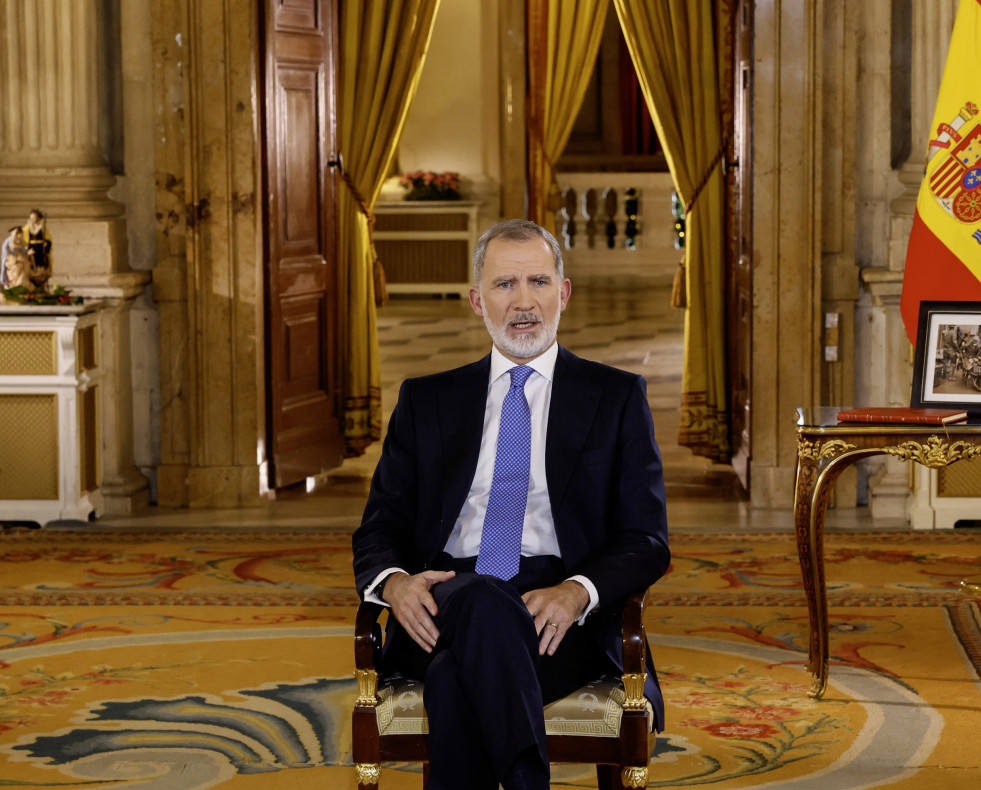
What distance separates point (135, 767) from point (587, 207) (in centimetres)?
1498

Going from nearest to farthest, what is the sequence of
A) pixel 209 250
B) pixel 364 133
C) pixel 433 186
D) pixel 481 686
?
pixel 481 686 → pixel 209 250 → pixel 364 133 → pixel 433 186

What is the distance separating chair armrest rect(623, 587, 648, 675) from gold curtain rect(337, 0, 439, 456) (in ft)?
16.4

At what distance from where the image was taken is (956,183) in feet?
15.5

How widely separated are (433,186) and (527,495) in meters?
12.6

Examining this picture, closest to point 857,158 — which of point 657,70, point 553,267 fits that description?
point 657,70

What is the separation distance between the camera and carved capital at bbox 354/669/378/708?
2756 millimetres

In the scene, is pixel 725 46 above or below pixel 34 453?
above

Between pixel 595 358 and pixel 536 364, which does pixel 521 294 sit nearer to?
pixel 536 364

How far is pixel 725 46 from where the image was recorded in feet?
23.7

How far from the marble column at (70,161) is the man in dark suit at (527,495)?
3.96 metres

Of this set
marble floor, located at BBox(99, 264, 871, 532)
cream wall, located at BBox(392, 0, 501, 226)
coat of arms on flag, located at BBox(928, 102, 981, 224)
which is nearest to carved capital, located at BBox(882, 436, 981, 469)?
coat of arms on flag, located at BBox(928, 102, 981, 224)

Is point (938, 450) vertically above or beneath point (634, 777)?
above

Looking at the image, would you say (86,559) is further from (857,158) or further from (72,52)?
(857,158)

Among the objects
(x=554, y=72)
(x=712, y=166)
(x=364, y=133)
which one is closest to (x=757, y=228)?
(x=712, y=166)
